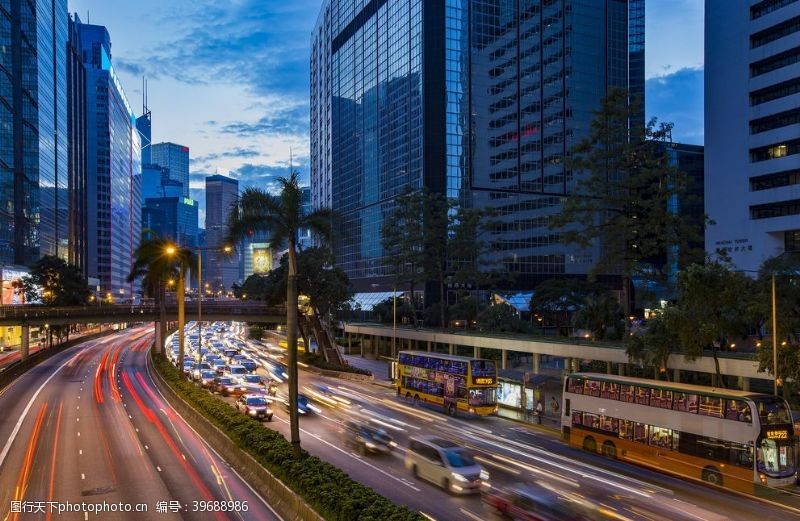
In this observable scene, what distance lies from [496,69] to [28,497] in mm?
104803

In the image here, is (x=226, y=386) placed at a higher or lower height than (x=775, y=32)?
lower

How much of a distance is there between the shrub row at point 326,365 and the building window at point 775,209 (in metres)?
47.0

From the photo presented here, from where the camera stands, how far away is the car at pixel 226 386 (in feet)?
169

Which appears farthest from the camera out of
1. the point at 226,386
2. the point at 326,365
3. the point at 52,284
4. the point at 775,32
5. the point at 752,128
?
the point at 52,284

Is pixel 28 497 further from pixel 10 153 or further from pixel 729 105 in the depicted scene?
pixel 10 153

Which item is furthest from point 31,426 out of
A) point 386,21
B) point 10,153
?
point 386,21

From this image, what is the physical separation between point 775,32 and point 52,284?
10375cm

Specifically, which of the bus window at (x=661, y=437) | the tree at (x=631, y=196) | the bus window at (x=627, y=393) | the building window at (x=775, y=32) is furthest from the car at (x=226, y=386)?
the building window at (x=775, y=32)

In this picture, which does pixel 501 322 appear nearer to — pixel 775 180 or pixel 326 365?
pixel 326 365

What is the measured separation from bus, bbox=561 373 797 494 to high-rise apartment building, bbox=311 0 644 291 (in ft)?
249

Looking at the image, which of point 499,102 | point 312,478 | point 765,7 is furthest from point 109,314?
point 765,7

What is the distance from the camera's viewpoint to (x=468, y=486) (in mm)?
23375

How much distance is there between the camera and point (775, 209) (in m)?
71.6

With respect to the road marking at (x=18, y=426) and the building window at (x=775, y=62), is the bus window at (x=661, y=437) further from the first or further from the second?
the building window at (x=775, y=62)
